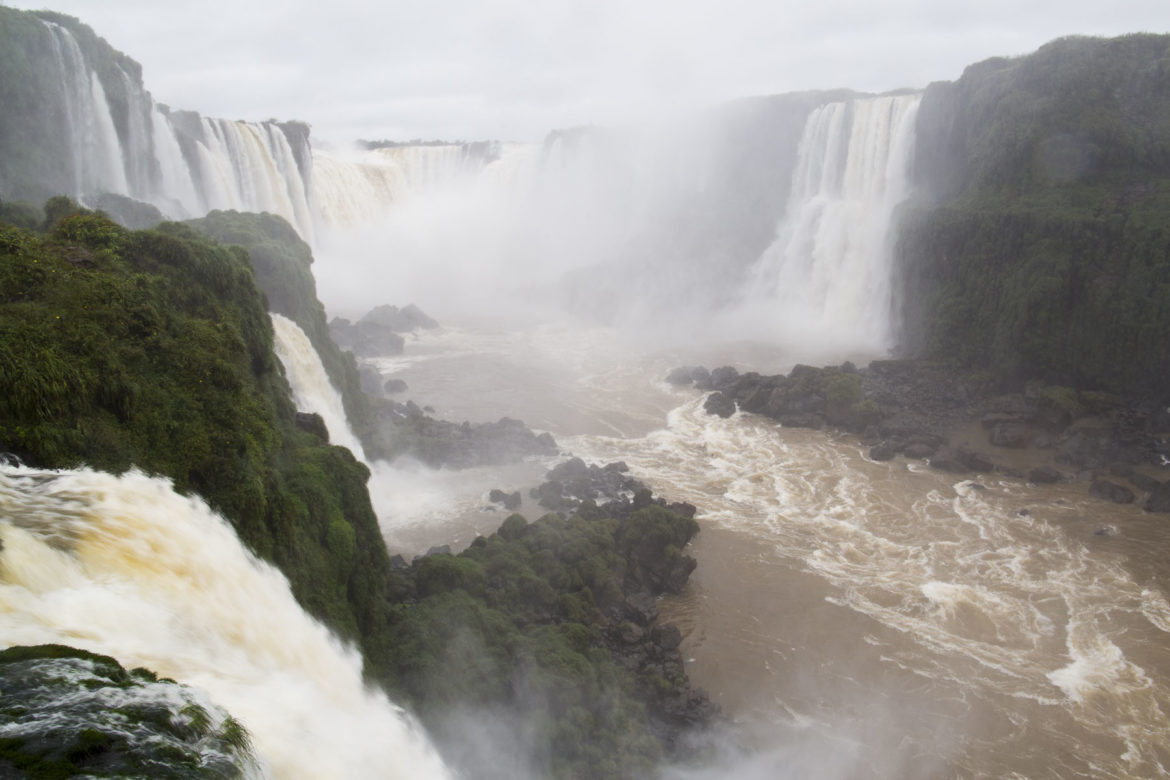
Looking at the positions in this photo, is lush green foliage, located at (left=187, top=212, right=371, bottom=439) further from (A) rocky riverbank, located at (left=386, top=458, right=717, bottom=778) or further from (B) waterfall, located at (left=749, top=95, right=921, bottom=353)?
(B) waterfall, located at (left=749, top=95, right=921, bottom=353)

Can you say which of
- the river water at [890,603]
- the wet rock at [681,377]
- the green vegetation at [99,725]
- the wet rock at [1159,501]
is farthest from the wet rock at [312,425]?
the wet rock at [1159,501]

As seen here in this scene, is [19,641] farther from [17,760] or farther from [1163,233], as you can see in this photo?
[1163,233]

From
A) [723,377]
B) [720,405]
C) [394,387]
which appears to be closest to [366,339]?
[394,387]

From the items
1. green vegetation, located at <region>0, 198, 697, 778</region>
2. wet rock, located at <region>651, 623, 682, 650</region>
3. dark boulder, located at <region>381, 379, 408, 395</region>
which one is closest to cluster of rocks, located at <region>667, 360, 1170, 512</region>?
wet rock, located at <region>651, 623, 682, 650</region>

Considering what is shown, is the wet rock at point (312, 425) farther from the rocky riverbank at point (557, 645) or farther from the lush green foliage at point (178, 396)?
the rocky riverbank at point (557, 645)

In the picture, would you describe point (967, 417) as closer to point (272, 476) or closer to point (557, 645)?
point (557, 645)
